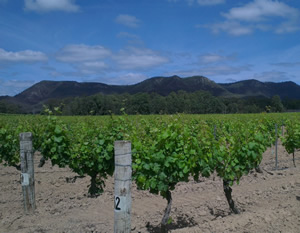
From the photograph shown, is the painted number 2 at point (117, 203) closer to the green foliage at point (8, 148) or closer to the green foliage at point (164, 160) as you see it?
the green foliage at point (164, 160)

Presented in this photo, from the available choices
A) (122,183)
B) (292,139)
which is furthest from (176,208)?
(292,139)

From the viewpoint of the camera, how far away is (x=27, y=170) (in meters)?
5.29

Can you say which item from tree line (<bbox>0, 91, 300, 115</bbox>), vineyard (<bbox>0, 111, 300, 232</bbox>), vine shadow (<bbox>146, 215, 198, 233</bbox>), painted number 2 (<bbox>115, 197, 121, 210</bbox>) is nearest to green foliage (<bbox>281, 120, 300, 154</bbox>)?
vineyard (<bbox>0, 111, 300, 232</bbox>)

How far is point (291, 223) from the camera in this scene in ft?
14.7

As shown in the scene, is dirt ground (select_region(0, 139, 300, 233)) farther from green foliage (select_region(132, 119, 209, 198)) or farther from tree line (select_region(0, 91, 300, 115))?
tree line (select_region(0, 91, 300, 115))

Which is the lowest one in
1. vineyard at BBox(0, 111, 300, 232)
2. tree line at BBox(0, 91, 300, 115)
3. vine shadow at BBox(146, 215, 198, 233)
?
vine shadow at BBox(146, 215, 198, 233)

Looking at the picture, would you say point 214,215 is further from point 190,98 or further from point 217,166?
point 190,98

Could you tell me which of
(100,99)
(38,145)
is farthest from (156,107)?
(38,145)

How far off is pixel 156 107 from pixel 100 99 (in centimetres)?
1497

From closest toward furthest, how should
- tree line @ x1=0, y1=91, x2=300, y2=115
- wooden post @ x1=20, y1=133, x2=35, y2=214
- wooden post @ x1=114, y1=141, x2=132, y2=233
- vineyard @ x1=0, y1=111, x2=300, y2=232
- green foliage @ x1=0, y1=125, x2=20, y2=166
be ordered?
wooden post @ x1=114, y1=141, x2=132, y2=233 → vineyard @ x1=0, y1=111, x2=300, y2=232 → wooden post @ x1=20, y1=133, x2=35, y2=214 → green foliage @ x1=0, y1=125, x2=20, y2=166 → tree line @ x1=0, y1=91, x2=300, y2=115

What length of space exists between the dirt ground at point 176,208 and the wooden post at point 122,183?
1.82 meters

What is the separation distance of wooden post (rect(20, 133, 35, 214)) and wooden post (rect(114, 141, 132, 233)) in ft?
10.3

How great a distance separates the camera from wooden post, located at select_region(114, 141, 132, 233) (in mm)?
2785

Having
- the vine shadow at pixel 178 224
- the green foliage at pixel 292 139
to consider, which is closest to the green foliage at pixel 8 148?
the vine shadow at pixel 178 224
